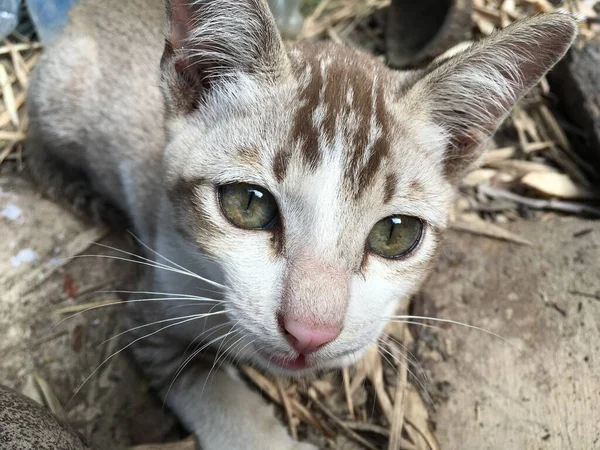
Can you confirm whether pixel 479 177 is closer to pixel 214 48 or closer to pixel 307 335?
pixel 214 48

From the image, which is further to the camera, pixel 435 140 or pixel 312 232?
pixel 435 140

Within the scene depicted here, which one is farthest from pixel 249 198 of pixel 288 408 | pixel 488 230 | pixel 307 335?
pixel 488 230

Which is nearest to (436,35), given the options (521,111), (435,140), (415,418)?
(521,111)

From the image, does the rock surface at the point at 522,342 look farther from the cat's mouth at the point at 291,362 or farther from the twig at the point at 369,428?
the cat's mouth at the point at 291,362

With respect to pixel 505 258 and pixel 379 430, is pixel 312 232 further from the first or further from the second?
pixel 505 258

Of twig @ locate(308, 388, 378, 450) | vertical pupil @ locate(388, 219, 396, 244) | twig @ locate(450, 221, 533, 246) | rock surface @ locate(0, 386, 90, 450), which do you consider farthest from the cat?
twig @ locate(450, 221, 533, 246)

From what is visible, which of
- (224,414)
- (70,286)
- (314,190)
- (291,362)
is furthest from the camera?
(70,286)
